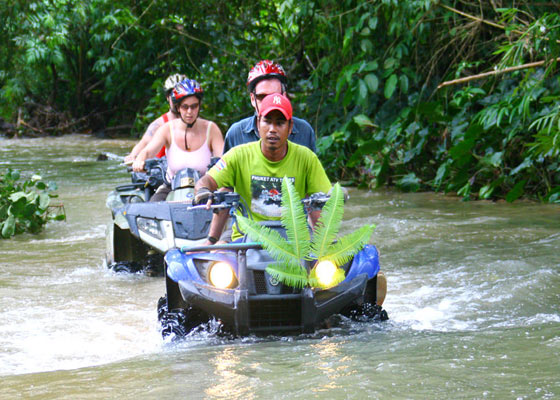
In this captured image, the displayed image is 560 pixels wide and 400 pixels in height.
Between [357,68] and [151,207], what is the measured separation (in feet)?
19.0

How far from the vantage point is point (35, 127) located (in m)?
27.6

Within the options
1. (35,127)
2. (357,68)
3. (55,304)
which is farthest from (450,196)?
(35,127)

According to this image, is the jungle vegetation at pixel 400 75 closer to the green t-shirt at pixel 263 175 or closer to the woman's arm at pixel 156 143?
the woman's arm at pixel 156 143

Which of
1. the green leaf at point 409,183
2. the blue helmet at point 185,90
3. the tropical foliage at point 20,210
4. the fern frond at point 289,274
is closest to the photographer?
the fern frond at point 289,274

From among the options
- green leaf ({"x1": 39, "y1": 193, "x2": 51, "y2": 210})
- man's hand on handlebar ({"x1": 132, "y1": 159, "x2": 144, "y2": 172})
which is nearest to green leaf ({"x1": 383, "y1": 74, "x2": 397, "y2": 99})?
green leaf ({"x1": 39, "y1": 193, "x2": 51, "y2": 210})

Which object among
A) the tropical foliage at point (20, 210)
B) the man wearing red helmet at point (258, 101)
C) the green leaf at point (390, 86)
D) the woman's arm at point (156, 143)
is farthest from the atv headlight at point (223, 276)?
the green leaf at point (390, 86)

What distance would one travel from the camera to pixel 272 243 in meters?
4.73

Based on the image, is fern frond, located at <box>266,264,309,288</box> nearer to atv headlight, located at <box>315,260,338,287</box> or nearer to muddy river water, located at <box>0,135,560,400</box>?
atv headlight, located at <box>315,260,338,287</box>

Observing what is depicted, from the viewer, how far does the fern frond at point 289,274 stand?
15.3ft

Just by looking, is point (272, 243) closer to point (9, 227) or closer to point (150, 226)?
point (150, 226)

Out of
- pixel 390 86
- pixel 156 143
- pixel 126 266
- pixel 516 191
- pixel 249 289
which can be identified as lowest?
pixel 126 266

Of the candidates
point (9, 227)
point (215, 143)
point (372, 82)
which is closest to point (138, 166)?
point (215, 143)

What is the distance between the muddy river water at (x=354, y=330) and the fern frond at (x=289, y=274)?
0.36 m

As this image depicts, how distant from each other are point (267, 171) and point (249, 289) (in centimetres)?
78
